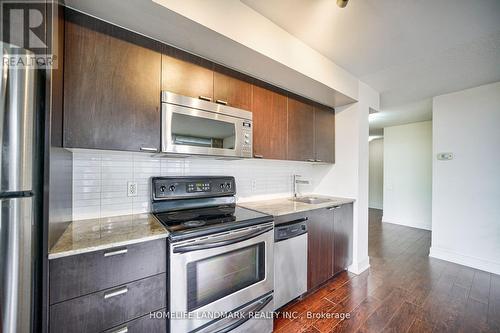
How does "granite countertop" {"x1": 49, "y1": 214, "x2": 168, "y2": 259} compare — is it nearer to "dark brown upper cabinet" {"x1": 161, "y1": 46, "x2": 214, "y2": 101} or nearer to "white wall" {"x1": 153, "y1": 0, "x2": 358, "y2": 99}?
"dark brown upper cabinet" {"x1": 161, "y1": 46, "x2": 214, "y2": 101}

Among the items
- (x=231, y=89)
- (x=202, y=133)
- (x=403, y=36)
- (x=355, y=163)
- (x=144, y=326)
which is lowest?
(x=144, y=326)

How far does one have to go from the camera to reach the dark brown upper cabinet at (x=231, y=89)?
172 cm

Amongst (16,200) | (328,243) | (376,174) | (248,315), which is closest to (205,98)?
(16,200)

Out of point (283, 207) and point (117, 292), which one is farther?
point (283, 207)

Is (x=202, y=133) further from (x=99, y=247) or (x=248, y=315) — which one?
(x=248, y=315)

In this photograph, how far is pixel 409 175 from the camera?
473 centimetres

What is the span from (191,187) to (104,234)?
0.75 metres

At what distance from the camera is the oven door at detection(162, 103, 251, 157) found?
146 centimetres

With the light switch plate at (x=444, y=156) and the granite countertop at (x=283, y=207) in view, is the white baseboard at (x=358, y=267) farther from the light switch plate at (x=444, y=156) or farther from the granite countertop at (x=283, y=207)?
the light switch plate at (x=444, y=156)

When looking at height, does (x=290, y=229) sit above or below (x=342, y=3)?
below

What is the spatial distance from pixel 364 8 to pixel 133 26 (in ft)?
5.36

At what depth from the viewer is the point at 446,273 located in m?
2.59

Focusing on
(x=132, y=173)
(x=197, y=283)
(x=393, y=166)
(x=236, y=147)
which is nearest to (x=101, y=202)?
(x=132, y=173)

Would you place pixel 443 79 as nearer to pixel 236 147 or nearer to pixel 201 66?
pixel 236 147
